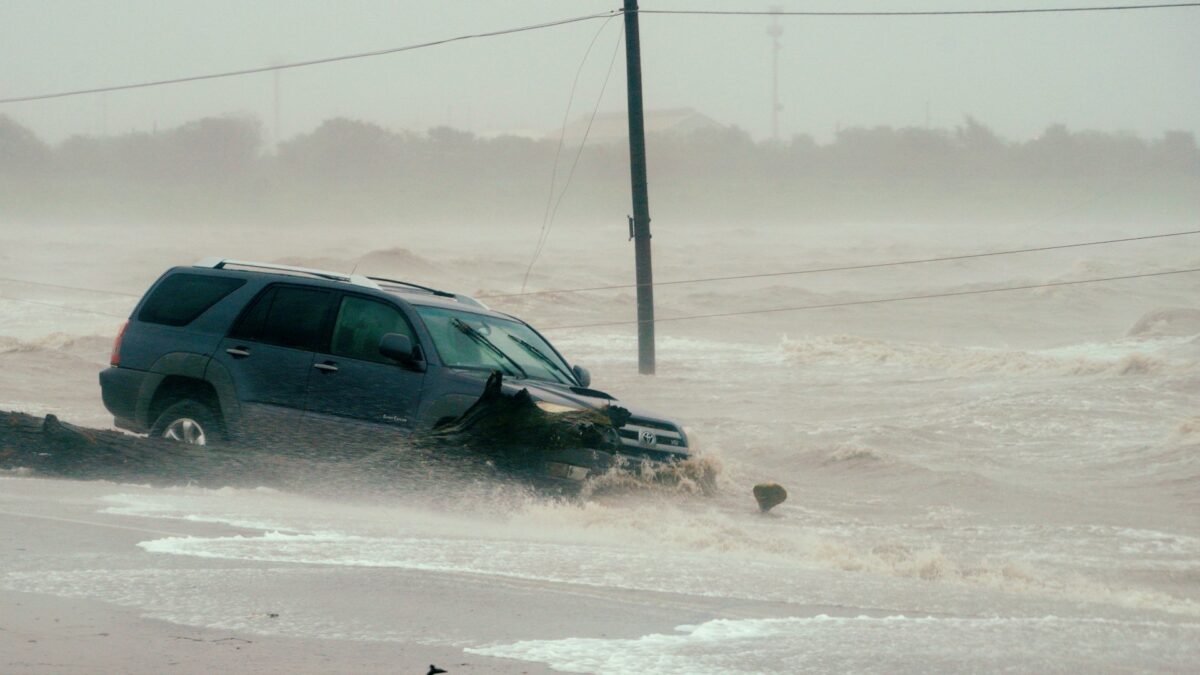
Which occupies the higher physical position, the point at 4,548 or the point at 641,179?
the point at 641,179

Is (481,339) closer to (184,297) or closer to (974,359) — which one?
(184,297)

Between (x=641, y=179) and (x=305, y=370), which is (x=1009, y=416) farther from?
(x=305, y=370)

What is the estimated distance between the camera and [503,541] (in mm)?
8203

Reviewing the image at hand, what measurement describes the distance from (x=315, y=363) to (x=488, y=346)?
4.31 ft

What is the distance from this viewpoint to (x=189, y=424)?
1059 centimetres

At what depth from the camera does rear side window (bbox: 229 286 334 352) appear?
10.5m

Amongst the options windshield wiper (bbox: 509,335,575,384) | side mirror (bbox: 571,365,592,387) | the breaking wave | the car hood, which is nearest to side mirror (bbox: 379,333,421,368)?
the car hood

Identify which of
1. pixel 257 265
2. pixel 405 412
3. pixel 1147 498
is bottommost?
pixel 1147 498

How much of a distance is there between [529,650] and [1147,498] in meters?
11.6

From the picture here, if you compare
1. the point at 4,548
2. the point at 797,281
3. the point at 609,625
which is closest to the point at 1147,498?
the point at 609,625

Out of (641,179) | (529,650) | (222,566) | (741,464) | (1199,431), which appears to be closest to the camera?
(529,650)

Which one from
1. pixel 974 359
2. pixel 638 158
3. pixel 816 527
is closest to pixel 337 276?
pixel 816 527

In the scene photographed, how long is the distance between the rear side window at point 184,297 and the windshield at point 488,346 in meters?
A: 1.77

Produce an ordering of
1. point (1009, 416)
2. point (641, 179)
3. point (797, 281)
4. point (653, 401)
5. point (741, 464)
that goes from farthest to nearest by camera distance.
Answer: point (797, 281) < point (641, 179) < point (653, 401) < point (1009, 416) < point (741, 464)
